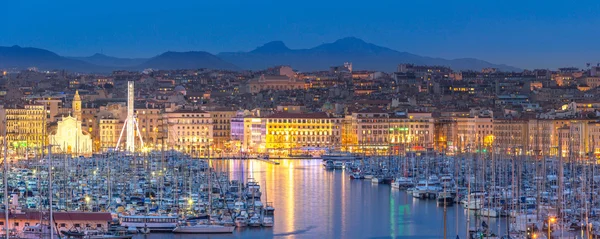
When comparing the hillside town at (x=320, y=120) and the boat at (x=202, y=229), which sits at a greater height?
the hillside town at (x=320, y=120)

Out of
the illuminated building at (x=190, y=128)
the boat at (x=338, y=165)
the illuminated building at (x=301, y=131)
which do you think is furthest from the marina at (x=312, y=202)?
the illuminated building at (x=190, y=128)

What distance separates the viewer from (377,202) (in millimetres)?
39469

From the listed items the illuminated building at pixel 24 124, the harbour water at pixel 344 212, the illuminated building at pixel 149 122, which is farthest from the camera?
the illuminated building at pixel 149 122

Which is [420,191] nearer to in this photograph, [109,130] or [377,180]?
[377,180]

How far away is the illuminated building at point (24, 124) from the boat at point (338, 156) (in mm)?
11799

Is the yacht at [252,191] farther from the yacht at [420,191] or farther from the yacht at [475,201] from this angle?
the yacht at [475,201]

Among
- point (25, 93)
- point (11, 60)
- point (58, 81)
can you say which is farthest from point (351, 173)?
point (11, 60)

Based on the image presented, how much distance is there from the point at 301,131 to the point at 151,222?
1443 inches

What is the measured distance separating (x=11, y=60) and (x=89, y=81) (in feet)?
219

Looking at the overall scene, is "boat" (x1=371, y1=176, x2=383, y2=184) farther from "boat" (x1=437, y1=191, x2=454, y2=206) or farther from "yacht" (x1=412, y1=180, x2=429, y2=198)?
"boat" (x1=437, y1=191, x2=454, y2=206)

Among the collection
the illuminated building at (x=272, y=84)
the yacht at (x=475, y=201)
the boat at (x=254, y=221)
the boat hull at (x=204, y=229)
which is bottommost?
the boat hull at (x=204, y=229)

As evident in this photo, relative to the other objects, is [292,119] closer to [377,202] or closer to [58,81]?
[377,202]

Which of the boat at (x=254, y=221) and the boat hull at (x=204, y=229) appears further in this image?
the boat at (x=254, y=221)

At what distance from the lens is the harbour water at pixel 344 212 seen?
31.8 meters
